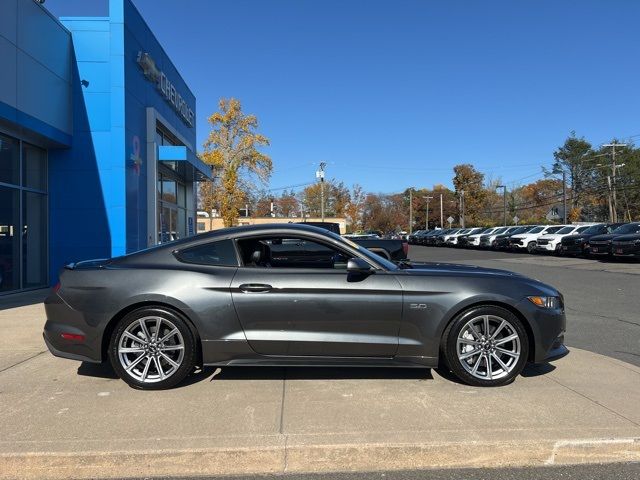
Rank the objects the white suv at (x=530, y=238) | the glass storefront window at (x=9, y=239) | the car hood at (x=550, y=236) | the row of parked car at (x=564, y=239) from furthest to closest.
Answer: the white suv at (x=530, y=238)
the car hood at (x=550, y=236)
the row of parked car at (x=564, y=239)
the glass storefront window at (x=9, y=239)

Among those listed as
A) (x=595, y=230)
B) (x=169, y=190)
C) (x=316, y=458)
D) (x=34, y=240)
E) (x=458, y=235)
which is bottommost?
(x=316, y=458)

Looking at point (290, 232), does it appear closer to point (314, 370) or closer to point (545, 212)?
point (314, 370)

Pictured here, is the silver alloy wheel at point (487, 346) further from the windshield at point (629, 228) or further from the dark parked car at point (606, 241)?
the windshield at point (629, 228)

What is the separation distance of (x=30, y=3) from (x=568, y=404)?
474 inches

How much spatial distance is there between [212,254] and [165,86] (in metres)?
13.2

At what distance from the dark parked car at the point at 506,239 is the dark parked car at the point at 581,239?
16.9 feet

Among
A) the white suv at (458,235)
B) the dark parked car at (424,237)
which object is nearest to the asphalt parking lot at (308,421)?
the white suv at (458,235)

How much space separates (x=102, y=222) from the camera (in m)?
12.2

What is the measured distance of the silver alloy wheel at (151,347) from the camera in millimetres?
4434

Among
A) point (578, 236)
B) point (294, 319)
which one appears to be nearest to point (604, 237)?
point (578, 236)

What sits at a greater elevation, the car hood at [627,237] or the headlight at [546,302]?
the car hood at [627,237]

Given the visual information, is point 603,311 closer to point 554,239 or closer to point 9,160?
point 9,160

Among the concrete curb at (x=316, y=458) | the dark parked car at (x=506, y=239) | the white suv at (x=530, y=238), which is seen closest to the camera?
the concrete curb at (x=316, y=458)

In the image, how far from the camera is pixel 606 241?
21.9 m
